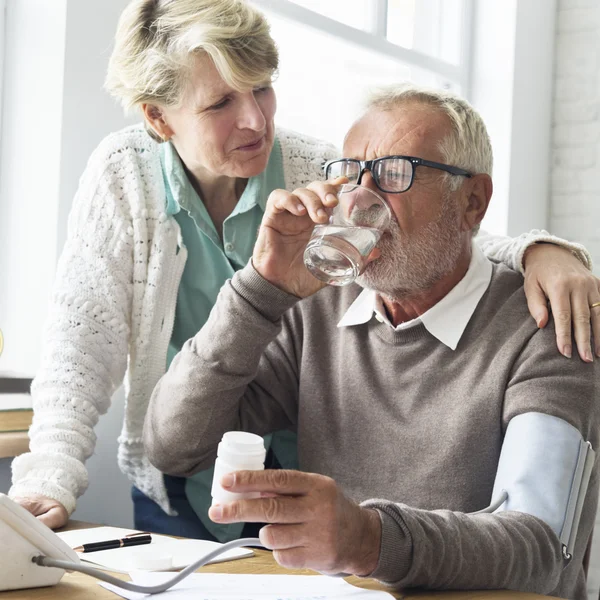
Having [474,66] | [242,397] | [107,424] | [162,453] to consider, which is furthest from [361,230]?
[474,66]

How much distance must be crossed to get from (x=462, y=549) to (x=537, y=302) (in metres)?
0.54

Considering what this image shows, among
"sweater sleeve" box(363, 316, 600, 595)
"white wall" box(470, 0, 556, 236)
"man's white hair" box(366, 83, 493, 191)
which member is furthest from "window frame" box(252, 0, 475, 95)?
"sweater sleeve" box(363, 316, 600, 595)

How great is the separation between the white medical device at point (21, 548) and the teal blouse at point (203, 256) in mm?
798

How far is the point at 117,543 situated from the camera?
4.35 ft

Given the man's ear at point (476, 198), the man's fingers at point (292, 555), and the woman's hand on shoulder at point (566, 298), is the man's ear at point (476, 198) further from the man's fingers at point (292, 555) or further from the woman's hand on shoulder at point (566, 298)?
the man's fingers at point (292, 555)

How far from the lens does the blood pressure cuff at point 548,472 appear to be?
1.26m

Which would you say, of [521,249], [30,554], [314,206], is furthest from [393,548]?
[521,249]

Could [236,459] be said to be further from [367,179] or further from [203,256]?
[203,256]

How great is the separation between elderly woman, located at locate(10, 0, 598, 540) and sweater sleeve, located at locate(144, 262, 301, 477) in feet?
0.51

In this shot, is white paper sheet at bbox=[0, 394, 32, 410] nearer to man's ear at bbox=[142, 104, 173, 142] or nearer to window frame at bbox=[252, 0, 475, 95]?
man's ear at bbox=[142, 104, 173, 142]

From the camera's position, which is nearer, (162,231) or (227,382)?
(227,382)

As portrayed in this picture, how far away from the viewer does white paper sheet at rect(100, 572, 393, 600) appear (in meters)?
1.05

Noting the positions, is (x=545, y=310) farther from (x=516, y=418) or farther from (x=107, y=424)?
(x=107, y=424)

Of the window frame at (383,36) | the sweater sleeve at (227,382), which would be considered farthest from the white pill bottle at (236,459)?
the window frame at (383,36)
